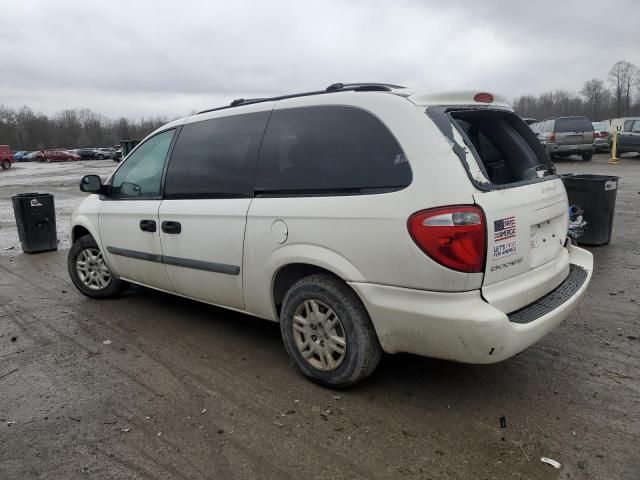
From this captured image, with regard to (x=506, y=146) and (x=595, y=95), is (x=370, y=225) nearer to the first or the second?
(x=506, y=146)

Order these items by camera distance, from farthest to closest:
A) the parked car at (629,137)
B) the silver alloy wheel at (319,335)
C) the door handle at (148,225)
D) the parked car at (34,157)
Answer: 1. the parked car at (34,157)
2. the parked car at (629,137)
3. the door handle at (148,225)
4. the silver alloy wheel at (319,335)

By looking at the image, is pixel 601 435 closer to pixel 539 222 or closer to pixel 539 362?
pixel 539 362

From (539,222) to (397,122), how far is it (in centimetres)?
107

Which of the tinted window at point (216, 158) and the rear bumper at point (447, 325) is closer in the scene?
the rear bumper at point (447, 325)

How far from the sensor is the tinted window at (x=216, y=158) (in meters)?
3.68

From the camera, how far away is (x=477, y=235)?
8.82 feet

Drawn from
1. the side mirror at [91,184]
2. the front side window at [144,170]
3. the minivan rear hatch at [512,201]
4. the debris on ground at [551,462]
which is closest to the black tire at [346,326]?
the minivan rear hatch at [512,201]

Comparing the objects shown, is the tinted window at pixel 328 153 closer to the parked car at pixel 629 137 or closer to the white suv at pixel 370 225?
the white suv at pixel 370 225

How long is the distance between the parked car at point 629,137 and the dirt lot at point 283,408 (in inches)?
810

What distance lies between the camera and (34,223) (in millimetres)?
8227

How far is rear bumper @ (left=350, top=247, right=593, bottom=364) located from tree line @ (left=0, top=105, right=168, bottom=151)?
3539 inches

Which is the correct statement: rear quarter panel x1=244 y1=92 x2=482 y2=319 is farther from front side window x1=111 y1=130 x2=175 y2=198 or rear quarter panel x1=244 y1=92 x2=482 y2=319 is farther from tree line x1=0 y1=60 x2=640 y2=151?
tree line x1=0 y1=60 x2=640 y2=151

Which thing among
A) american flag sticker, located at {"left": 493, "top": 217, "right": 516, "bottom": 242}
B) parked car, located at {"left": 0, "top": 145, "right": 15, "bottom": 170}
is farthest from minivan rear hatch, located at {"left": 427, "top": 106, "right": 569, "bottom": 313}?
parked car, located at {"left": 0, "top": 145, "right": 15, "bottom": 170}

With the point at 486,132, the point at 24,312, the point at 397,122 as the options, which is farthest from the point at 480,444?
the point at 24,312
